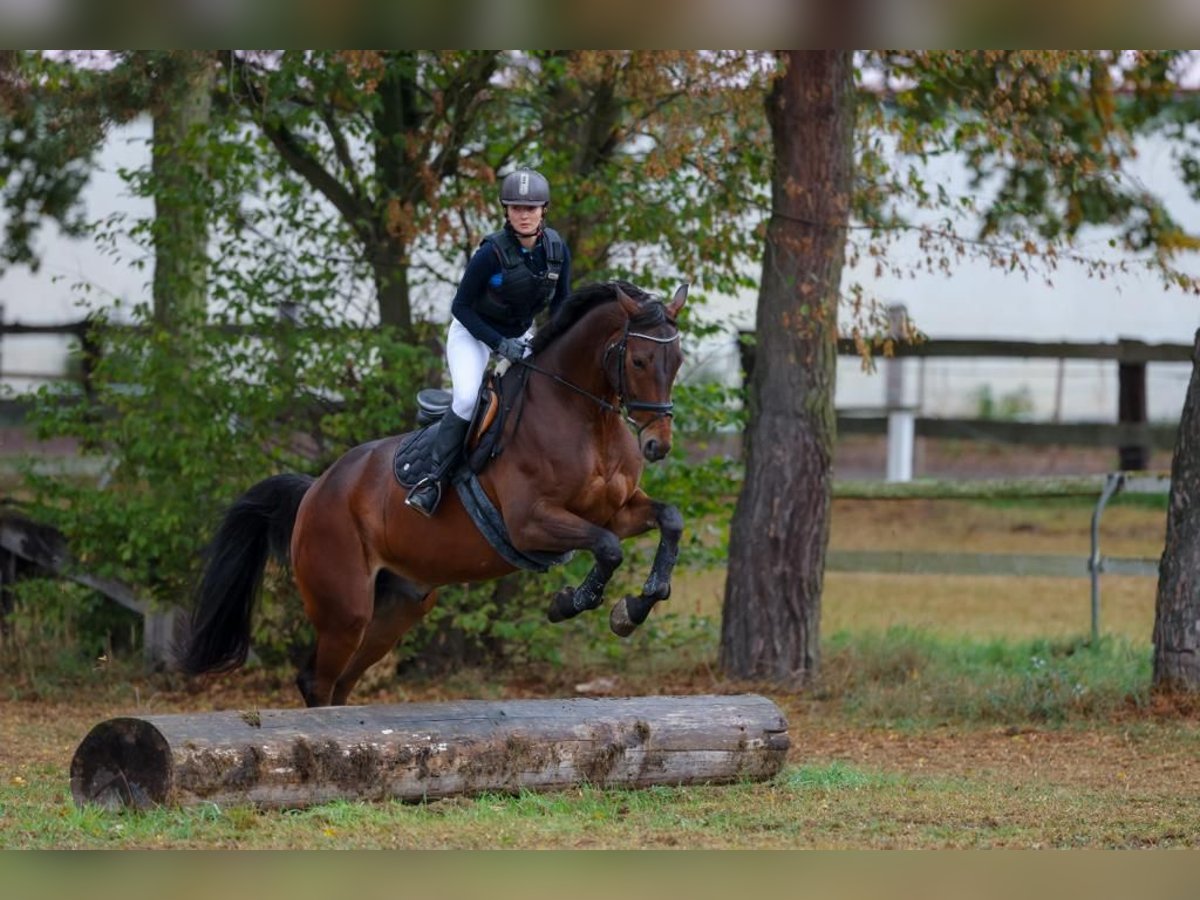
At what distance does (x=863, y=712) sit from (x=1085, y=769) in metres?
2.21

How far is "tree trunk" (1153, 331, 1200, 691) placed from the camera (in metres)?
10.2

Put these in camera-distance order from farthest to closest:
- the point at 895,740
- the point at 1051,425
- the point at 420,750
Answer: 1. the point at 1051,425
2. the point at 895,740
3. the point at 420,750

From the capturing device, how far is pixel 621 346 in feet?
23.7

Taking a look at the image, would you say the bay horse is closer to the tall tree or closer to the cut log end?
the cut log end

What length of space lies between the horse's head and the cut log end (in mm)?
2357

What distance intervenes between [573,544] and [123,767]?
7.06ft

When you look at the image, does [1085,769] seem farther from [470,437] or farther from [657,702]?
[470,437]

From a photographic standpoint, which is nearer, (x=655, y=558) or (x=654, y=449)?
(x=654, y=449)

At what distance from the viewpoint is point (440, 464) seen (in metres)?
7.82

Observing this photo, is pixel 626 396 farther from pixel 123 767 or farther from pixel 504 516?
pixel 123 767

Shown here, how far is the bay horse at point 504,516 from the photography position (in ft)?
23.7

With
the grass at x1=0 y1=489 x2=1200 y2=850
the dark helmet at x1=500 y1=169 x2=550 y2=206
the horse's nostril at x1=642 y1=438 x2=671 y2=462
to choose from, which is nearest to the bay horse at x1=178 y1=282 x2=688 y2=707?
the horse's nostril at x1=642 y1=438 x2=671 y2=462

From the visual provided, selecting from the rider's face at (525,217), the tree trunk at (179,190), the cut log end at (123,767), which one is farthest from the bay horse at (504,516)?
the tree trunk at (179,190)

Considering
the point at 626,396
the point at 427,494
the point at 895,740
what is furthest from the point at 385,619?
the point at 895,740
